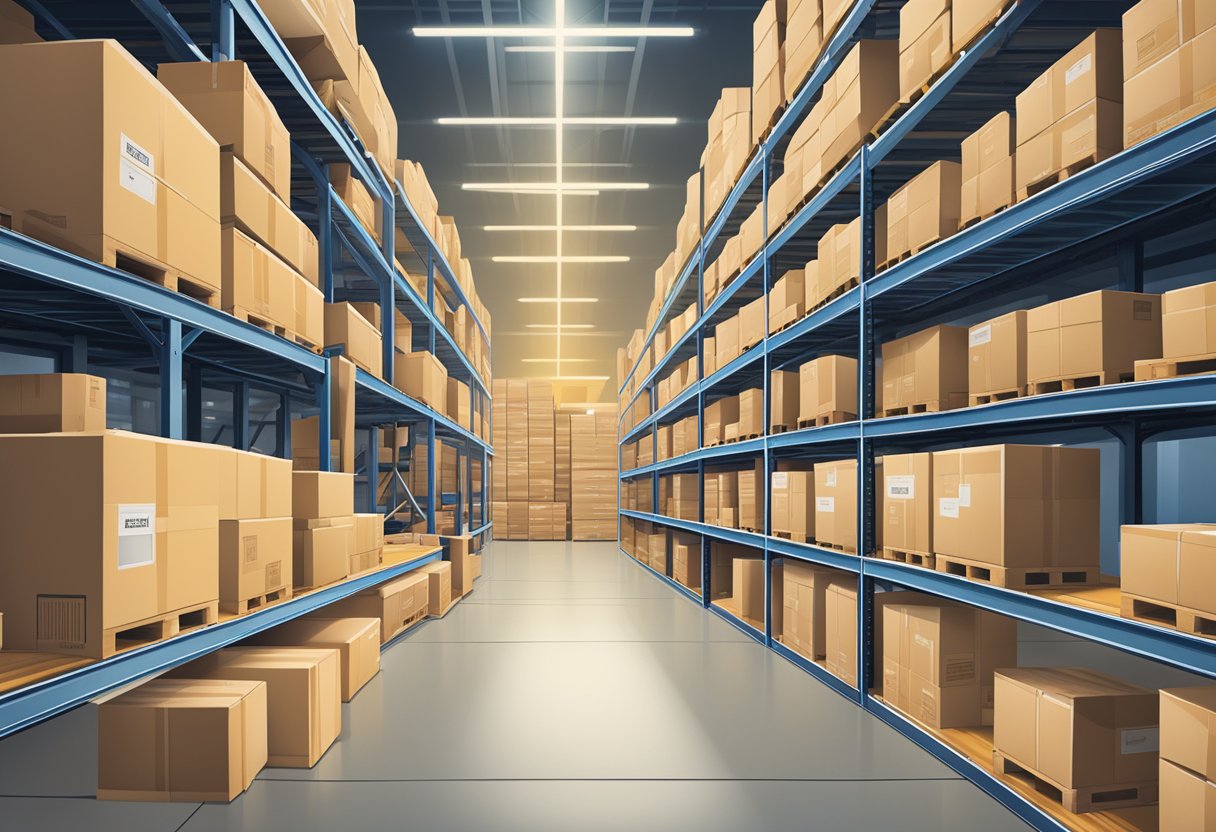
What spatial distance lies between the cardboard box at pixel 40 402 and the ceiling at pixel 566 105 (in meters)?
6.61

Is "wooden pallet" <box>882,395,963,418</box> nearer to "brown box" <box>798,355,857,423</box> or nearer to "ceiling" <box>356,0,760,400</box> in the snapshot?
"brown box" <box>798,355,857,423</box>

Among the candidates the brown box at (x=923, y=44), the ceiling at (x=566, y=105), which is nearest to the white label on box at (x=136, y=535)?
the brown box at (x=923, y=44)

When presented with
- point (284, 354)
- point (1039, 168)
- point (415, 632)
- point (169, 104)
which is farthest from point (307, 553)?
point (1039, 168)

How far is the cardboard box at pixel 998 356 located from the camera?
3053 millimetres

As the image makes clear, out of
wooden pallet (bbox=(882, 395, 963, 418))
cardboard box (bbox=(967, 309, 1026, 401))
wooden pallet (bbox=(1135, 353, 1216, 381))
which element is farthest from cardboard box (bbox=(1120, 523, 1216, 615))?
wooden pallet (bbox=(882, 395, 963, 418))

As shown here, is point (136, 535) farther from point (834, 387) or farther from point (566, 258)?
point (566, 258)

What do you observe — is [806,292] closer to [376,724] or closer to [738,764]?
[738,764]

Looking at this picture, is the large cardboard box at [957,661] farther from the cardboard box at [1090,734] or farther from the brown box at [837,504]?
→ the brown box at [837,504]

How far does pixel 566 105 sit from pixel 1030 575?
8248 millimetres

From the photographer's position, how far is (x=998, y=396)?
3227mm

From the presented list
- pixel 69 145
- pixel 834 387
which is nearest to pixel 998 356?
pixel 834 387

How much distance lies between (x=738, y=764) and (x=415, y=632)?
3.54 meters

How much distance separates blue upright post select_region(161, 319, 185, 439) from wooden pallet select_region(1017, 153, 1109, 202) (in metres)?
3.33

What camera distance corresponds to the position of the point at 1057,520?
9.64 feet
